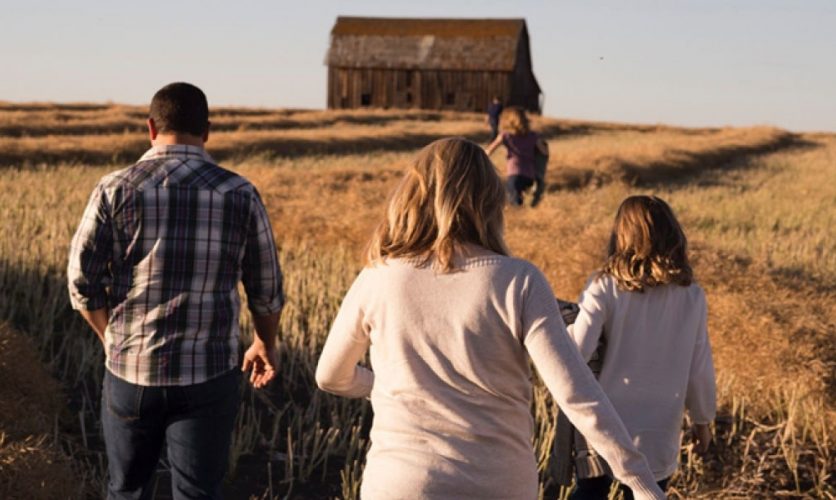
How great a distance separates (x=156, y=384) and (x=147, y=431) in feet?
0.57

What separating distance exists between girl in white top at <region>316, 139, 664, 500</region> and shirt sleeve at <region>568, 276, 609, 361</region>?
987mm

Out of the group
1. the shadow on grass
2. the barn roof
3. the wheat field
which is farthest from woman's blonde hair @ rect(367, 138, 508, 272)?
the barn roof

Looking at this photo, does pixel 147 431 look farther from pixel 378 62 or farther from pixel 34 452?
pixel 378 62

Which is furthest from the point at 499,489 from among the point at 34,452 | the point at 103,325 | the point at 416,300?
the point at 34,452

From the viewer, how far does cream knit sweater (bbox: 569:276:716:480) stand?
10.8ft

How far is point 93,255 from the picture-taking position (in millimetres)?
3115

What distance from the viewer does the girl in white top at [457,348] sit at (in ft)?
7.16

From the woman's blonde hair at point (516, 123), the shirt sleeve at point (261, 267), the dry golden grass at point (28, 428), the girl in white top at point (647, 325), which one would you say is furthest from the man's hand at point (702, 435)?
the woman's blonde hair at point (516, 123)

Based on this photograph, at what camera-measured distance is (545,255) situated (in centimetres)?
852

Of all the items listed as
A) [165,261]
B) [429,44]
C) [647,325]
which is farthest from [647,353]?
[429,44]

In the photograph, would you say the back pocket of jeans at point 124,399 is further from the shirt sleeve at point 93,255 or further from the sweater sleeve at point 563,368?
the sweater sleeve at point 563,368

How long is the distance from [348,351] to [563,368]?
50 centimetres

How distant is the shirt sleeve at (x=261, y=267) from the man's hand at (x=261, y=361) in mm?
107

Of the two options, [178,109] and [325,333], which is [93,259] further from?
[325,333]
